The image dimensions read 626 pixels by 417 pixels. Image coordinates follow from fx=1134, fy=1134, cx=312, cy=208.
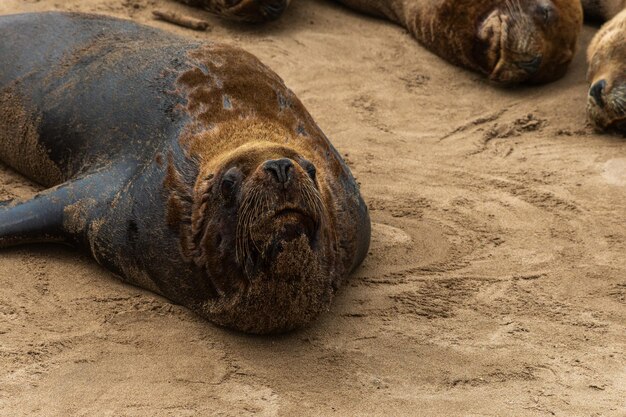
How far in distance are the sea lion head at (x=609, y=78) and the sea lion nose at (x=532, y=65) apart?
1.13ft

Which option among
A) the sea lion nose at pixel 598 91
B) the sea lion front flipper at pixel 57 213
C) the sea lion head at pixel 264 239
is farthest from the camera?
the sea lion nose at pixel 598 91

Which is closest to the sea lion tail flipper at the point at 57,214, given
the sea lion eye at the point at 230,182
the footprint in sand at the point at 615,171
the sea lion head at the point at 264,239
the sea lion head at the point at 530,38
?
the sea lion head at the point at 264,239

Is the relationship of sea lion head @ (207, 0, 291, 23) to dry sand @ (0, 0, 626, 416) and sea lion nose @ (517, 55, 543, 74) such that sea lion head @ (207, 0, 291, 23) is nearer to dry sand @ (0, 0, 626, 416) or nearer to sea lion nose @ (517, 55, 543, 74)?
dry sand @ (0, 0, 626, 416)

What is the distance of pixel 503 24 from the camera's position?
7910 millimetres

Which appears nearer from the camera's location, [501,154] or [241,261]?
[241,261]

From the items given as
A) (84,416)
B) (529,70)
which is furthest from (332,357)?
(529,70)

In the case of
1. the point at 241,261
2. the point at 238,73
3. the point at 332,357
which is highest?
the point at 238,73

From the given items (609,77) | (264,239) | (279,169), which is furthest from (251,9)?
(264,239)

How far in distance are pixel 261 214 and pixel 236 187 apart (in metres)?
0.22

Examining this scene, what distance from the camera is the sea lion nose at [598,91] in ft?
23.5

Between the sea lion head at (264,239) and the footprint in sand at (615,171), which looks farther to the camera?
the footprint in sand at (615,171)

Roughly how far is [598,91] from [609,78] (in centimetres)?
11

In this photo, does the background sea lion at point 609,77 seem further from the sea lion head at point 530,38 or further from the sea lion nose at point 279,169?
the sea lion nose at point 279,169

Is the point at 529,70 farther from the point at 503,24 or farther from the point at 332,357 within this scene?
the point at 332,357
